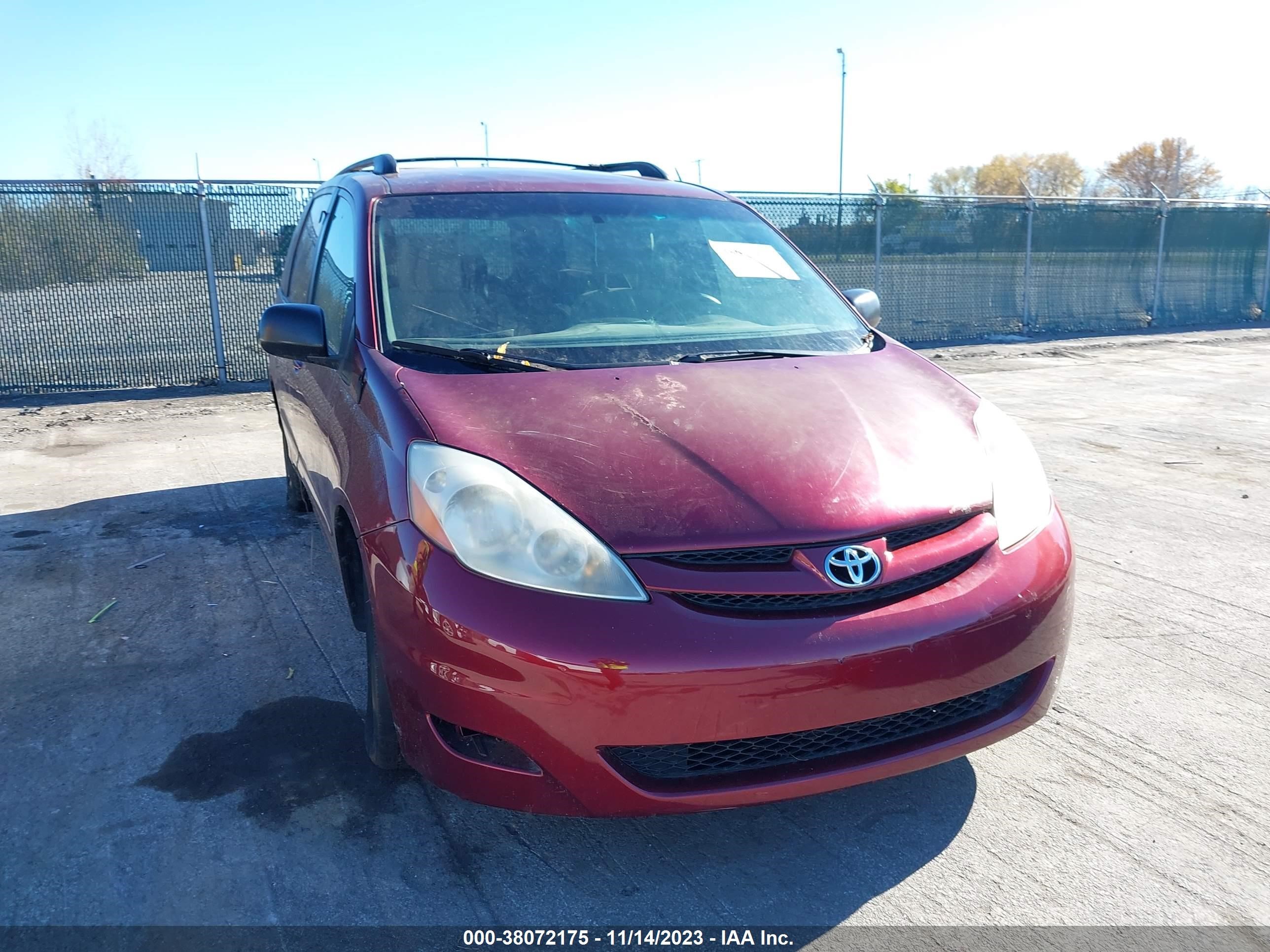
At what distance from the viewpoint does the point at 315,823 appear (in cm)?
255

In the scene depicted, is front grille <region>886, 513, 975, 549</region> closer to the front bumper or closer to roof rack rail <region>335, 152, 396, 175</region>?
the front bumper

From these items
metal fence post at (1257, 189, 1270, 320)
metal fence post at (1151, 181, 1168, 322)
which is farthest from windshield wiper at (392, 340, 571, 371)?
metal fence post at (1257, 189, 1270, 320)

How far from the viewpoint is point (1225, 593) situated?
162 inches

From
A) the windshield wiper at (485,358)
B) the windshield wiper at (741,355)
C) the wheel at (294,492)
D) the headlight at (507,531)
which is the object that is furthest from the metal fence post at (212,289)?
the headlight at (507,531)

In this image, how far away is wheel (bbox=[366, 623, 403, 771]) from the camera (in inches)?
Answer: 100

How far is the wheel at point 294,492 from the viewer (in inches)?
202

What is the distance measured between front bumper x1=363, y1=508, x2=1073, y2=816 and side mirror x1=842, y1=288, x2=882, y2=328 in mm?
1689

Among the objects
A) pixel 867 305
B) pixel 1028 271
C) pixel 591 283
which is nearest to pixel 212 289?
pixel 591 283

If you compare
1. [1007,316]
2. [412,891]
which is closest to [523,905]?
[412,891]

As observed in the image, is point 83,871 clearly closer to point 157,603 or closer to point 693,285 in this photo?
point 157,603

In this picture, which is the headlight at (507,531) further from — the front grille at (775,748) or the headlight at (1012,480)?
the headlight at (1012,480)

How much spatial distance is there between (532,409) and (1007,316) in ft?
44.6

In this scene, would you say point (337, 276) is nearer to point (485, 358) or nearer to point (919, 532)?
point (485, 358)

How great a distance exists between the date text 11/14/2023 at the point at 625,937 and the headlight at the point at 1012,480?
1096mm
